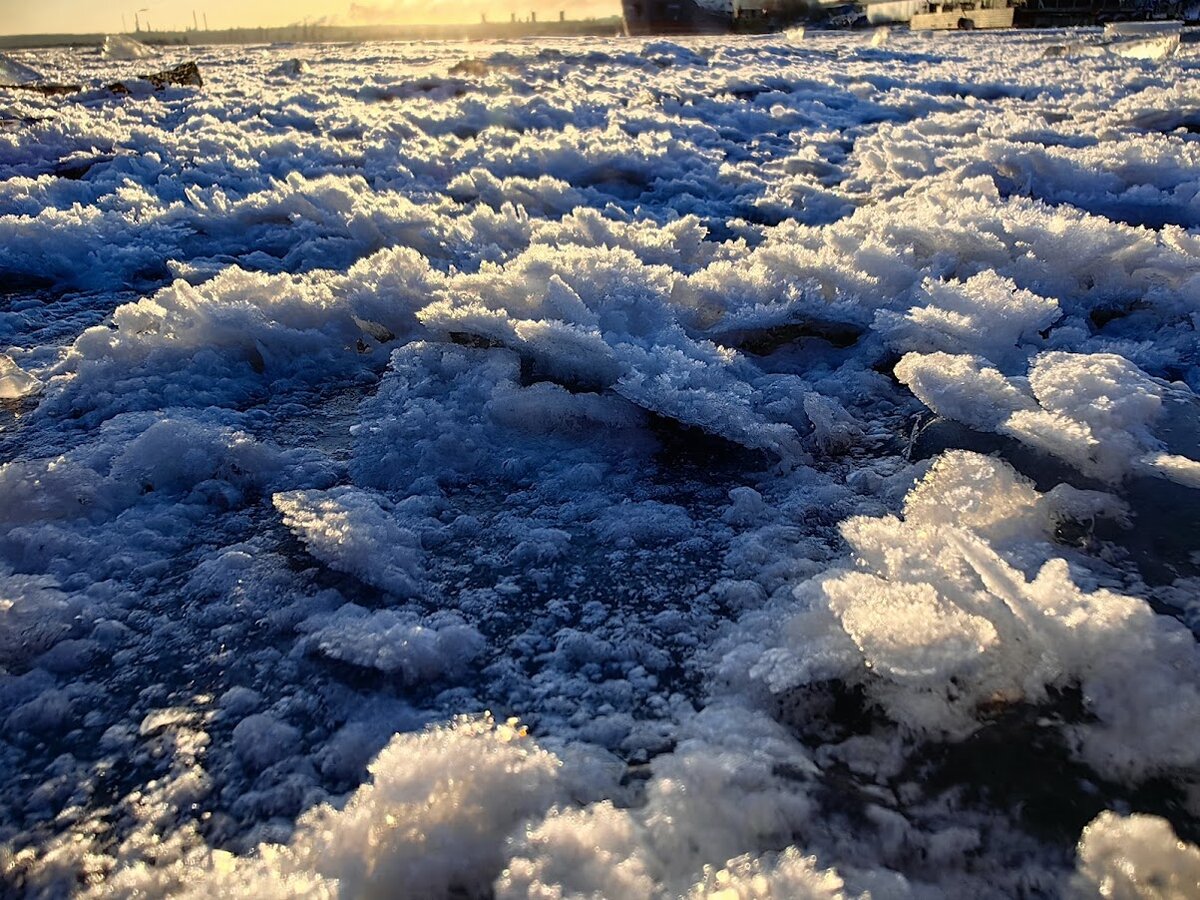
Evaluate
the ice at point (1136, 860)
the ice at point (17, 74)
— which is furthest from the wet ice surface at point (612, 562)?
the ice at point (17, 74)

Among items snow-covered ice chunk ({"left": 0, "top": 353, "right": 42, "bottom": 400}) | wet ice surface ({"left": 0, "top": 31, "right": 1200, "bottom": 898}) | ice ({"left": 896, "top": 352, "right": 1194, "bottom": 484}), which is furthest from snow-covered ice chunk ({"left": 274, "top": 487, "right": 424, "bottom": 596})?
ice ({"left": 896, "top": 352, "right": 1194, "bottom": 484})

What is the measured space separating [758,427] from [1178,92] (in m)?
10.2

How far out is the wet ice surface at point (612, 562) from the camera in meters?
1.14

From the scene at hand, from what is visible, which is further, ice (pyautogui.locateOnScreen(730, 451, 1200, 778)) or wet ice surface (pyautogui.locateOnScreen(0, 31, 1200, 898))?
ice (pyautogui.locateOnScreen(730, 451, 1200, 778))

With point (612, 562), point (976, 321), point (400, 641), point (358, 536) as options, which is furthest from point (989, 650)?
point (976, 321)

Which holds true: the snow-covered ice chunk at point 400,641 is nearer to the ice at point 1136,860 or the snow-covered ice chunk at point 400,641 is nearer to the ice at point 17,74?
the ice at point 1136,860

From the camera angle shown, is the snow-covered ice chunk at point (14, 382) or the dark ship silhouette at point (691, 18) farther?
the dark ship silhouette at point (691, 18)

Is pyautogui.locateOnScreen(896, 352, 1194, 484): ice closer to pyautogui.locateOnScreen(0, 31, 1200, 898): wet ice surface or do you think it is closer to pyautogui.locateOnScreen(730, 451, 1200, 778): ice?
pyautogui.locateOnScreen(0, 31, 1200, 898): wet ice surface

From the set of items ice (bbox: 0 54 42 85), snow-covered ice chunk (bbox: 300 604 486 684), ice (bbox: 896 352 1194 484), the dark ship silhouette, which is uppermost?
the dark ship silhouette

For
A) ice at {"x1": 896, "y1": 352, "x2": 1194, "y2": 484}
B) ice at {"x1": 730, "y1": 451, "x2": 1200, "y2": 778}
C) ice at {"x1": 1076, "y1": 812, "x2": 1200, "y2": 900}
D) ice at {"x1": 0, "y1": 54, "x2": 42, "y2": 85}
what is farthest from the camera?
ice at {"x1": 0, "y1": 54, "x2": 42, "y2": 85}

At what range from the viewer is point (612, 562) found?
5.95 ft

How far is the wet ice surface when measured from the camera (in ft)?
3.74

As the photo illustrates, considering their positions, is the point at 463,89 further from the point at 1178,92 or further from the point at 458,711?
the point at 458,711

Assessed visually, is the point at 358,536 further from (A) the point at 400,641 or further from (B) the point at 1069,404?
(B) the point at 1069,404
